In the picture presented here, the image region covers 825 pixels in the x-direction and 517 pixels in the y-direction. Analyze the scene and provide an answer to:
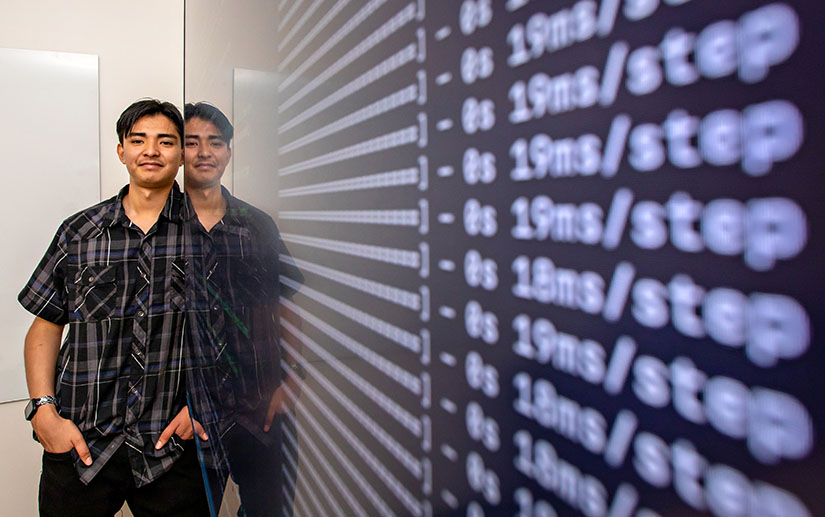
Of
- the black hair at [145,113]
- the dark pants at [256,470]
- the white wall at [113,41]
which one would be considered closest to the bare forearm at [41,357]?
the black hair at [145,113]

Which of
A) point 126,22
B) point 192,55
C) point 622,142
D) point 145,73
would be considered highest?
point 126,22

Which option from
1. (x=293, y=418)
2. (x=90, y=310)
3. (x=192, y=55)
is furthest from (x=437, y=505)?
(x=90, y=310)

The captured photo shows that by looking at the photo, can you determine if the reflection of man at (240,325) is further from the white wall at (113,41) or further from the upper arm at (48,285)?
the white wall at (113,41)

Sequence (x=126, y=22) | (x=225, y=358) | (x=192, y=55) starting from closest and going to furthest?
(x=225, y=358) → (x=192, y=55) → (x=126, y=22)

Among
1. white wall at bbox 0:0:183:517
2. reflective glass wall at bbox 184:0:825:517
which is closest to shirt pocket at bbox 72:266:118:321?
white wall at bbox 0:0:183:517

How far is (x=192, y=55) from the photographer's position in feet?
2.53

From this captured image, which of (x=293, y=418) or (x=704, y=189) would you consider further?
(x=293, y=418)

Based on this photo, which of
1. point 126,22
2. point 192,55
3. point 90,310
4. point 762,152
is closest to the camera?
point 762,152

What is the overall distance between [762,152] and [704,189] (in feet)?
0.04

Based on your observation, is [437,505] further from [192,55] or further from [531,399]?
[192,55]

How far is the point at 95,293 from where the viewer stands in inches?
54.9

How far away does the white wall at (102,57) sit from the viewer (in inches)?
79.5

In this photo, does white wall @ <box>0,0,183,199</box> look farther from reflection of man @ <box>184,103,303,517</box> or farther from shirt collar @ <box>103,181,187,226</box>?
reflection of man @ <box>184,103,303,517</box>

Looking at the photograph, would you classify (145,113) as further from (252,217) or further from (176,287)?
(252,217)
